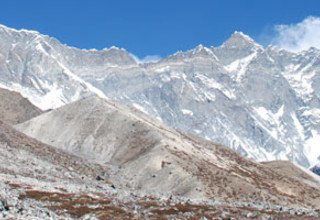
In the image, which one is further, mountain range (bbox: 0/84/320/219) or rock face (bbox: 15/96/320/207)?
rock face (bbox: 15/96/320/207)

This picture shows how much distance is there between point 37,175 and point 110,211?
45514 millimetres

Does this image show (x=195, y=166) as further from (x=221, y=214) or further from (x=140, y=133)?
(x=221, y=214)

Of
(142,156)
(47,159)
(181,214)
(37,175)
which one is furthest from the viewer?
(142,156)

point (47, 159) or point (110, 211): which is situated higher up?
point (47, 159)

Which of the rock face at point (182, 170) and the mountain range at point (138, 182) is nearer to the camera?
the mountain range at point (138, 182)

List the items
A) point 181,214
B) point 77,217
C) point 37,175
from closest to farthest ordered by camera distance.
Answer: point 77,217 < point 181,214 < point 37,175

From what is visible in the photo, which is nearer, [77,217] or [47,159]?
[77,217]

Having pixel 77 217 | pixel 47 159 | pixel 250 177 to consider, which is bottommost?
pixel 77 217

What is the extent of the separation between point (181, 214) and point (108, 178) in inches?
3000

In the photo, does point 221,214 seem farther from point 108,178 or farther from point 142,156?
point 142,156

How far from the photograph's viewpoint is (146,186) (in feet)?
513

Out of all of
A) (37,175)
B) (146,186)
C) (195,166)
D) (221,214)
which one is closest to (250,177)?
(195,166)

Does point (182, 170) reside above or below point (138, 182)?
above

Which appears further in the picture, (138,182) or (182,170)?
(182,170)
